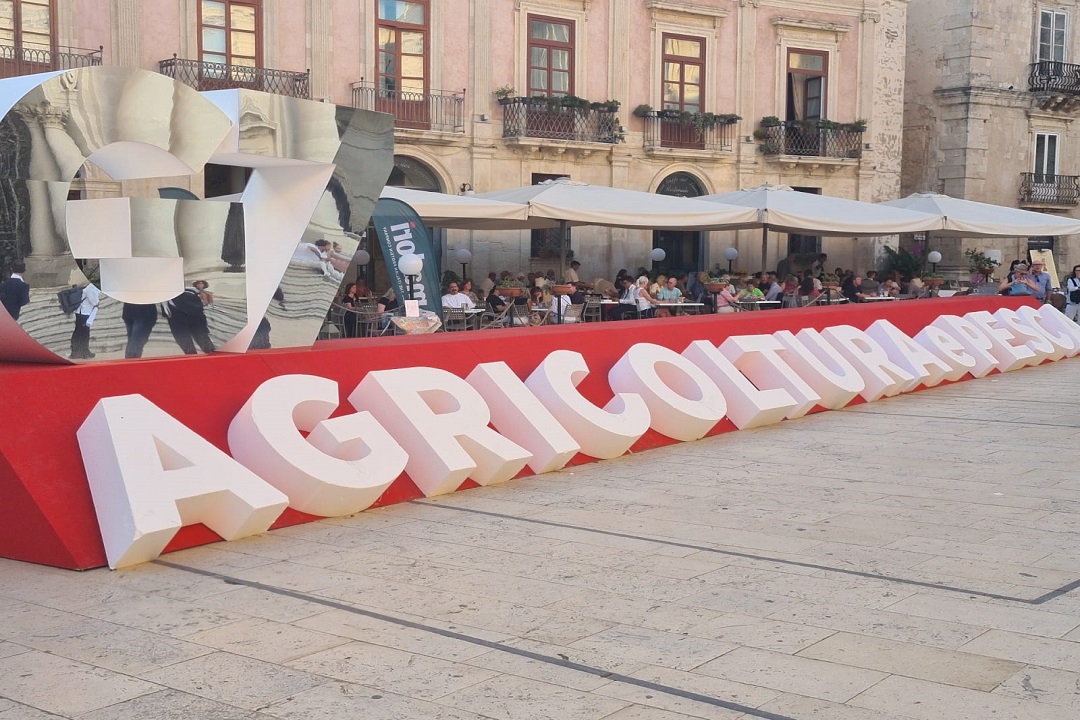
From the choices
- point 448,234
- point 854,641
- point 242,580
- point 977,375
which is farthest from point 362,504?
point 448,234

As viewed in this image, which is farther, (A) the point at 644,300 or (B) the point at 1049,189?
(B) the point at 1049,189

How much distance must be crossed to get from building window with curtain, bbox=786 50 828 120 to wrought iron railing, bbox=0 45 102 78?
47.6 ft

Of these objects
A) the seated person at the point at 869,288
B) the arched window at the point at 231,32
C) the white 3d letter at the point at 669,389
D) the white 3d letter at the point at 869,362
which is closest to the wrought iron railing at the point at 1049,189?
the seated person at the point at 869,288

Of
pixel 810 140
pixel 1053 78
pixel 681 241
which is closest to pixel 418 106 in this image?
pixel 681 241

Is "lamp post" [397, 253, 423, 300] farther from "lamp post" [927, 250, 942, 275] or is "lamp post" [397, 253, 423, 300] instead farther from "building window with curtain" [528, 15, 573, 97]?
"lamp post" [927, 250, 942, 275]

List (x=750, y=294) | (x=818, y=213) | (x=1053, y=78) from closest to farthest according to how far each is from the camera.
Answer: (x=750, y=294)
(x=818, y=213)
(x=1053, y=78)

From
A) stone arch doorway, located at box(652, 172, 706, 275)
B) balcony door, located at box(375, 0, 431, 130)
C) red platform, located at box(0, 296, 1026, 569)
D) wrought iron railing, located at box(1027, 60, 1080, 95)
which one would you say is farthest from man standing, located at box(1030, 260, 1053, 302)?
red platform, located at box(0, 296, 1026, 569)

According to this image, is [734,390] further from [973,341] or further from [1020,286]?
[1020,286]

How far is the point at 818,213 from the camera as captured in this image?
65.7 ft

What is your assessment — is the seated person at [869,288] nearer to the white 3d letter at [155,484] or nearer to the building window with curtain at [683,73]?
the building window with curtain at [683,73]

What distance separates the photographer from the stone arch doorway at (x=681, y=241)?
Answer: 26000 millimetres

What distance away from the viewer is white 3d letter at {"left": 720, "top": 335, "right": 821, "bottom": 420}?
10383mm

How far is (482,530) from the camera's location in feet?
21.4

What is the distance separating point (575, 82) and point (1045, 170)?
49.2 ft
